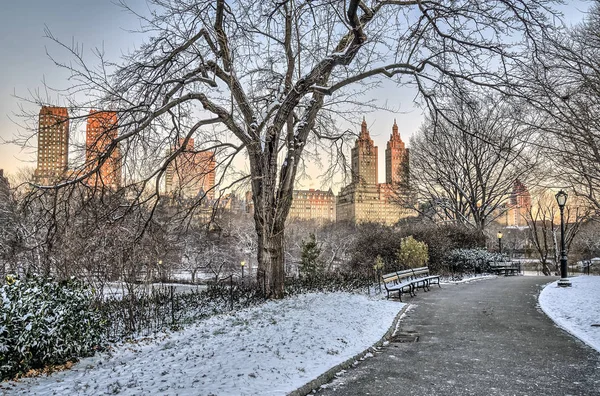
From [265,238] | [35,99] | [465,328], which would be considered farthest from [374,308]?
[35,99]

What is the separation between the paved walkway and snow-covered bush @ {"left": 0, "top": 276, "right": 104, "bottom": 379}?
13.3 ft

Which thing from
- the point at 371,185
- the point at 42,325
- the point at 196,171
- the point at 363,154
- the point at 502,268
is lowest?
the point at 502,268

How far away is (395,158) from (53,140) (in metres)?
26.8

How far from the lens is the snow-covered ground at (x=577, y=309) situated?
7.87 m

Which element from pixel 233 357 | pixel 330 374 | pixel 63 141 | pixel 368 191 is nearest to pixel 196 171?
pixel 63 141

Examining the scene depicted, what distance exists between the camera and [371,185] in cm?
2316

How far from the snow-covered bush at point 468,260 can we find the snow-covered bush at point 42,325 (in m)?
20.1

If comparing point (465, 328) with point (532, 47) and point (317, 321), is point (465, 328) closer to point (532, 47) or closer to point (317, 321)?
point (317, 321)

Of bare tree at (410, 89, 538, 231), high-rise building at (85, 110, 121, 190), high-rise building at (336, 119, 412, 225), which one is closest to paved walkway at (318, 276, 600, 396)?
high-rise building at (336, 119, 412, 225)

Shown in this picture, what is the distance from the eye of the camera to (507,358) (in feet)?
20.9

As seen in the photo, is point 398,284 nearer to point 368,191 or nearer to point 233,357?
point 233,357

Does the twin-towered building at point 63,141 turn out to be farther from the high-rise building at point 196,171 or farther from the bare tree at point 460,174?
the bare tree at point 460,174

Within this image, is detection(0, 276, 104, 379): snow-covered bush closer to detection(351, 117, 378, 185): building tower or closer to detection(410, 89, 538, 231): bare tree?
detection(351, 117, 378, 185): building tower

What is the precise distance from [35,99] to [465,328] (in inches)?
389
